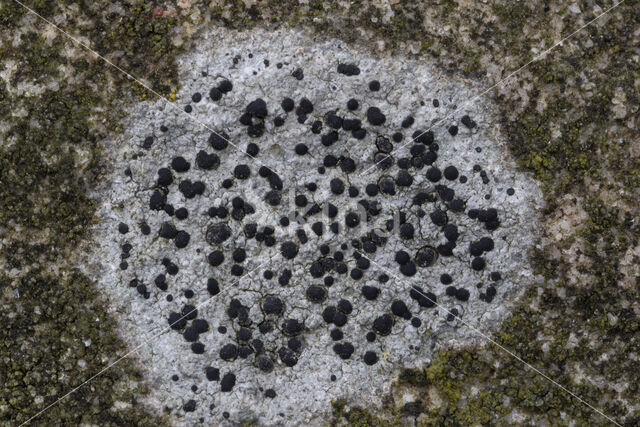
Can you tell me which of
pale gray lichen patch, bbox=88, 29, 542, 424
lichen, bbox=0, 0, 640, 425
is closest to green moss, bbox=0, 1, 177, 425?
lichen, bbox=0, 0, 640, 425

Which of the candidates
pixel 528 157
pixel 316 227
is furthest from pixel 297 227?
pixel 528 157

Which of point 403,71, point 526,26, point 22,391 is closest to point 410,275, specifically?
point 403,71

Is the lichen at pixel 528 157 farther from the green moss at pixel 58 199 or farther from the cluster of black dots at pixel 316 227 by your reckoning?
the cluster of black dots at pixel 316 227

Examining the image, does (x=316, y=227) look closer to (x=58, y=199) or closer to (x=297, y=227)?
(x=297, y=227)

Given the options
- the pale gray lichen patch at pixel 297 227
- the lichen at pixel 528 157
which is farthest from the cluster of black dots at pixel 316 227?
the lichen at pixel 528 157

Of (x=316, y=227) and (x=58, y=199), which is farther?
(x=58, y=199)
